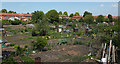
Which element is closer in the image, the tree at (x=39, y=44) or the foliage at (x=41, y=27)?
the tree at (x=39, y=44)

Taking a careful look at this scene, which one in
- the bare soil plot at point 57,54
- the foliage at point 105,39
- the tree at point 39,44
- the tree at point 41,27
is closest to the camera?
the bare soil plot at point 57,54

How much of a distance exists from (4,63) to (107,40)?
630cm

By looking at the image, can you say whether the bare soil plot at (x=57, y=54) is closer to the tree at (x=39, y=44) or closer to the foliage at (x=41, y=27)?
the tree at (x=39, y=44)

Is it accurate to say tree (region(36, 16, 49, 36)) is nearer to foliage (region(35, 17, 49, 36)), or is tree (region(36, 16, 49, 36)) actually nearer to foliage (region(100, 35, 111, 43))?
foliage (region(35, 17, 49, 36))

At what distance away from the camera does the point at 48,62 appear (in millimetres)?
7422

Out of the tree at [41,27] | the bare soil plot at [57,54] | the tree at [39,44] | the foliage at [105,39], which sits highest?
the tree at [41,27]

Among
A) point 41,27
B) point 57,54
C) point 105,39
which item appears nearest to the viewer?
point 105,39

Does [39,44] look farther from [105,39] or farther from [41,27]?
[41,27]

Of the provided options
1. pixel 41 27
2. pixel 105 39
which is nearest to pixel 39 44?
pixel 105 39

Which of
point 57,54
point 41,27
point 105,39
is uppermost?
point 41,27

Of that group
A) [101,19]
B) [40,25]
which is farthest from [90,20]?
[40,25]

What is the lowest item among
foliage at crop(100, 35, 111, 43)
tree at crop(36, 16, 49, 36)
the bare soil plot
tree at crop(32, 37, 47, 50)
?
the bare soil plot

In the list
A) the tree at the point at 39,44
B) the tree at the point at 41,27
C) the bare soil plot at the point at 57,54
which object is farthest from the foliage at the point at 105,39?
the tree at the point at 41,27

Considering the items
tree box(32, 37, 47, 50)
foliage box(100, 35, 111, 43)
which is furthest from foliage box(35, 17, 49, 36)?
foliage box(100, 35, 111, 43)
